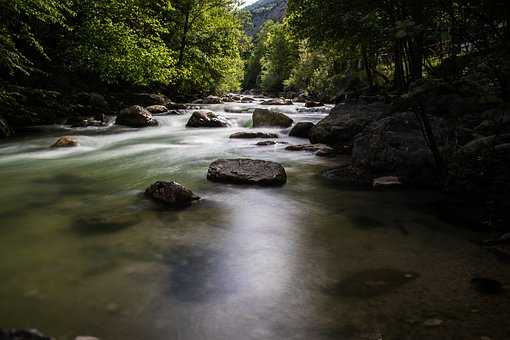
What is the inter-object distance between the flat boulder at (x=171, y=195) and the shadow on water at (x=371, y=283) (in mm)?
3017

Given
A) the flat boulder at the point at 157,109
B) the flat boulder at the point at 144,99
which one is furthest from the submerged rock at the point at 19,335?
the flat boulder at the point at 144,99

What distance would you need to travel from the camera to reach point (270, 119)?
53.5ft

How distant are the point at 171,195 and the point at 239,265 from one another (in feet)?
7.57

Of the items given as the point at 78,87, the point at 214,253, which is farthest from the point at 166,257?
the point at 78,87

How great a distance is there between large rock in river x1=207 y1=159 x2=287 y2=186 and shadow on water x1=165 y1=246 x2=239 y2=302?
9.87 feet

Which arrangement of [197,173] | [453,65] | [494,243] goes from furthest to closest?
[197,173] < [453,65] < [494,243]

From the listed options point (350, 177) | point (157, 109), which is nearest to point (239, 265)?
point (350, 177)

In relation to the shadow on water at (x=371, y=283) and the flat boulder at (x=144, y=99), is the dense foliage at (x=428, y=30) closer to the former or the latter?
the shadow on water at (x=371, y=283)

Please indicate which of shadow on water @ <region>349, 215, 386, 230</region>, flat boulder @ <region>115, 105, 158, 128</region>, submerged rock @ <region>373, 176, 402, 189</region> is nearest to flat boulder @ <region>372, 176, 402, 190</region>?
submerged rock @ <region>373, 176, 402, 189</region>

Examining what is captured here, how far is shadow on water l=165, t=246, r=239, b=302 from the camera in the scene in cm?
359

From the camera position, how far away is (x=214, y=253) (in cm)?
450

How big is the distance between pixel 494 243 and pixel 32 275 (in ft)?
15.5

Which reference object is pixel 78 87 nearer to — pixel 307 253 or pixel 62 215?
pixel 62 215

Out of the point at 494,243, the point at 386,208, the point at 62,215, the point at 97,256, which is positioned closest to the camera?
the point at 97,256
